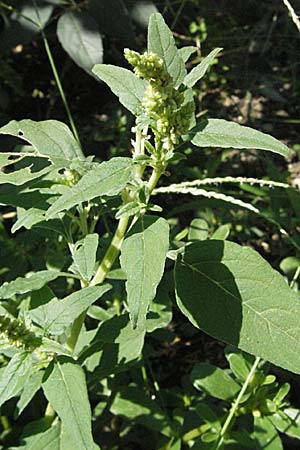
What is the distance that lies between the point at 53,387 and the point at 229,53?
5.10ft

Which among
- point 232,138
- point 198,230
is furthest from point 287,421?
point 232,138

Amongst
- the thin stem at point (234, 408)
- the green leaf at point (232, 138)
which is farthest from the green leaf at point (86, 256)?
the thin stem at point (234, 408)

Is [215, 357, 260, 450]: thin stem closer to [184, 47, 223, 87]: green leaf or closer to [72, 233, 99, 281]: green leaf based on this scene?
[72, 233, 99, 281]: green leaf

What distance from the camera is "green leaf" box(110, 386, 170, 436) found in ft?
4.42

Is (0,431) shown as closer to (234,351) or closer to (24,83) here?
(234,351)

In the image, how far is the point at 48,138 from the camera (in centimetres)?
112

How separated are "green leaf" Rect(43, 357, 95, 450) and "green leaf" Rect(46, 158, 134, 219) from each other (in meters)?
0.29

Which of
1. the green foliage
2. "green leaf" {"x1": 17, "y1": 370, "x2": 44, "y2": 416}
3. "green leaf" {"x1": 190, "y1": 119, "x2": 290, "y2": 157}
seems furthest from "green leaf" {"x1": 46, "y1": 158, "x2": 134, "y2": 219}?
"green leaf" {"x1": 17, "y1": 370, "x2": 44, "y2": 416}

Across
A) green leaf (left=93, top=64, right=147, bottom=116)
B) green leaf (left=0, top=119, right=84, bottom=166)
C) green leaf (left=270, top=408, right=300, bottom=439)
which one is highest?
green leaf (left=93, top=64, right=147, bottom=116)

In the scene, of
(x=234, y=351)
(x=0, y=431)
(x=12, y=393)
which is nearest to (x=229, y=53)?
(x=234, y=351)

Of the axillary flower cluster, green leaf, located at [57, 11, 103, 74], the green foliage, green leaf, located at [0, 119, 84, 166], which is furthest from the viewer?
green leaf, located at [57, 11, 103, 74]

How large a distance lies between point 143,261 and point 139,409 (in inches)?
23.5

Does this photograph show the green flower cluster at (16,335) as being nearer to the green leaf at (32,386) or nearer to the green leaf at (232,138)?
the green leaf at (32,386)

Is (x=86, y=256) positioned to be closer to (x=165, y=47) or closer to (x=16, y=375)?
(x=16, y=375)
